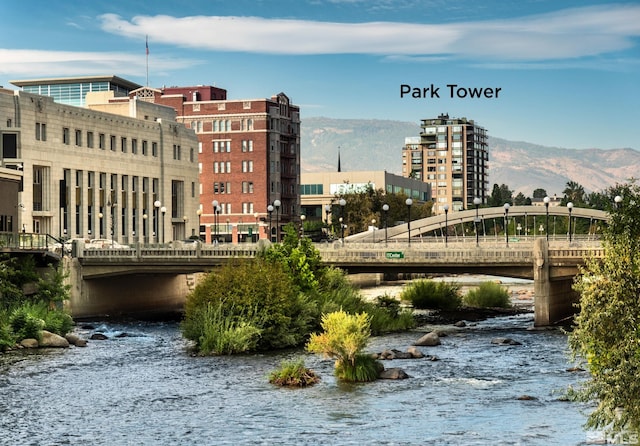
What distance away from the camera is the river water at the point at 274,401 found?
128 feet

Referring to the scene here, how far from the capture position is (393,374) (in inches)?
2002

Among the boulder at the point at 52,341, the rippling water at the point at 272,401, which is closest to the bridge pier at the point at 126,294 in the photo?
the boulder at the point at 52,341

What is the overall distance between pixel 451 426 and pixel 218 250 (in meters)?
44.0

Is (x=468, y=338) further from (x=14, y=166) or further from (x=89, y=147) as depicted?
(x=89, y=147)

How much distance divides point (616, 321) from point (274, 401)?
18842mm

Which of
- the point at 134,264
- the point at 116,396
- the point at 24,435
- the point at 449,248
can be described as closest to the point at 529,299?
the point at 449,248

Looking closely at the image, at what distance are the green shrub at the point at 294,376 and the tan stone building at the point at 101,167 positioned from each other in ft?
178

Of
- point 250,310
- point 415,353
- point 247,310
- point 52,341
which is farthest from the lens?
point 52,341

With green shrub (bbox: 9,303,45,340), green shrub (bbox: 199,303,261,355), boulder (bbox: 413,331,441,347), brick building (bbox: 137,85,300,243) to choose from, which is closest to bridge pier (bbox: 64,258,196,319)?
green shrub (bbox: 9,303,45,340)

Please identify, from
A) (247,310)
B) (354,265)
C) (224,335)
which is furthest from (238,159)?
(224,335)

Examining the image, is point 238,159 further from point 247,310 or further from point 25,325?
point 247,310

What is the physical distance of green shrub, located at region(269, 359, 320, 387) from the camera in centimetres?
4900

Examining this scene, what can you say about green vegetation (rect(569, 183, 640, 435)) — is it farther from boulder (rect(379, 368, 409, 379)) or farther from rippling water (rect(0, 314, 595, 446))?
boulder (rect(379, 368, 409, 379))

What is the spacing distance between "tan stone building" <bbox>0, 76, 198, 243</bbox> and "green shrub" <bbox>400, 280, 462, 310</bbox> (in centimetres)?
2540
